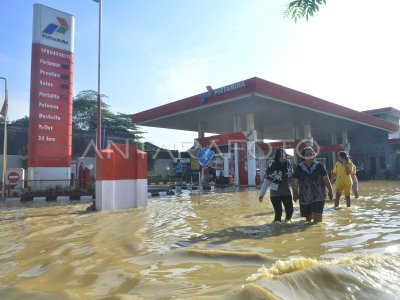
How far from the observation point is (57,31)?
1802 centimetres

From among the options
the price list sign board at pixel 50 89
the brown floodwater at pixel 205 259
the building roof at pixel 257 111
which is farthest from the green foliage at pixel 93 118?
the brown floodwater at pixel 205 259

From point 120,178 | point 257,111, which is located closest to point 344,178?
point 120,178

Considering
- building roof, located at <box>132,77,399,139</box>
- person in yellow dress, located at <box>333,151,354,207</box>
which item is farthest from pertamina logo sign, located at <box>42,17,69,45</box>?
person in yellow dress, located at <box>333,151,354,207</box>

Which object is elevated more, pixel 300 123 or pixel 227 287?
pixel 300 123

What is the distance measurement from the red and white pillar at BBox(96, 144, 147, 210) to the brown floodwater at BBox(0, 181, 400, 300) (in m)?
2.36

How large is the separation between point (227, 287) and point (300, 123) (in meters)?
26.9

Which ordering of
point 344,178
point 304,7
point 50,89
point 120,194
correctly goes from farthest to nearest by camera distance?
point 50,89 → point 120,194 → point 344,178 → point 304,7

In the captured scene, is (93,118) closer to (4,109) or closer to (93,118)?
(93,118)

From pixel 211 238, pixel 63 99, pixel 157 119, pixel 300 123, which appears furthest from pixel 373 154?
pixel 211 238

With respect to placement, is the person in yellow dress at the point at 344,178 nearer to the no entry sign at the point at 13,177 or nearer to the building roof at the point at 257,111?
the building roof at the point at 257,111

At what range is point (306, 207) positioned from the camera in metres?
6.45

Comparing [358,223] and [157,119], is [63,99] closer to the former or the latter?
[157,119]

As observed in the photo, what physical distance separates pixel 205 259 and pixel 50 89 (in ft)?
52.7

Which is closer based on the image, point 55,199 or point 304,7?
point 304,7
